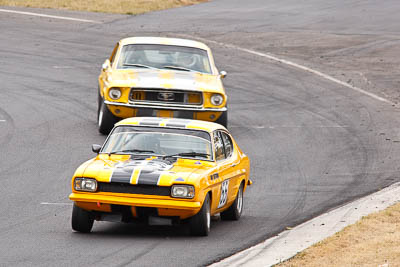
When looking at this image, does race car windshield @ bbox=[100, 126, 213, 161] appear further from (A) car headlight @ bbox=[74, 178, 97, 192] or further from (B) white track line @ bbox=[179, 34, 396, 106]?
(B) white track line @ bbox=[179, 34, 396, 106]

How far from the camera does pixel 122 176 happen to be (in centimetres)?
1115

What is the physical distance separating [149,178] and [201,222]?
825mm

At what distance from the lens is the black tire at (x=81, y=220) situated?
11.3 metres

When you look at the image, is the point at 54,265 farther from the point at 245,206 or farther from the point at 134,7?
the point at 134,7

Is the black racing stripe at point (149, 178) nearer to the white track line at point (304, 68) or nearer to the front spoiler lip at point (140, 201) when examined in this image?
the front spoiler lip at point (140, 201)

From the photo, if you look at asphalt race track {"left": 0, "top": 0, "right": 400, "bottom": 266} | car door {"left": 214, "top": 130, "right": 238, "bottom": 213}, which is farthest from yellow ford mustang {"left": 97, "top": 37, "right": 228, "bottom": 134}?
car door {"left": 214, "top": 130, "right": 238, "bottom": 213}

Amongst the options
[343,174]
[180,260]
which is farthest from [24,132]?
[180,260]

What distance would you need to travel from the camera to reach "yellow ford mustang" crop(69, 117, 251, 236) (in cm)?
1110

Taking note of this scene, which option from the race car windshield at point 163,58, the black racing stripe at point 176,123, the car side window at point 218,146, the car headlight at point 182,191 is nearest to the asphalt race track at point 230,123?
the car headlight at point 182,191

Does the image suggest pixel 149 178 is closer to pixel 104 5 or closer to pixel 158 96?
pixel 158 96

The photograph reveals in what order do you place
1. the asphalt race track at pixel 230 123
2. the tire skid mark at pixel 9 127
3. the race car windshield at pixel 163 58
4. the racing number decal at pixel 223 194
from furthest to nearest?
the race car windshield at pixel 163 58 → the tire skid mark at pixel 9 127 → the racing number decal at pixel 223 194 → the asphalt race track at pixel 230 123

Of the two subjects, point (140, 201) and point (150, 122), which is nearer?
point (140, 201)

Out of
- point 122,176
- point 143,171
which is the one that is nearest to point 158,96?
point 143,171

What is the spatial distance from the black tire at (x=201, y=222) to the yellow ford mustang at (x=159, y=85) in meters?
6.97
